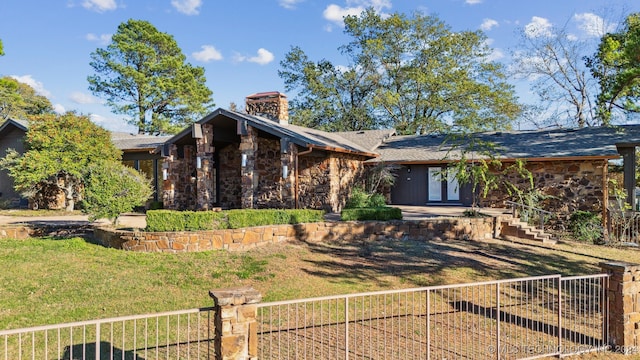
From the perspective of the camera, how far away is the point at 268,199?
1736 centimetres

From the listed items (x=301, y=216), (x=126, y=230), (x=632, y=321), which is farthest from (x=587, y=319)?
(x=126, y=230)

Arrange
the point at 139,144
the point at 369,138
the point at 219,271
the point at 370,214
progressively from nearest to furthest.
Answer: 1. the point at 219,271
2. the point at 370,214
3. the point at 139,144
4. the point at 369,138

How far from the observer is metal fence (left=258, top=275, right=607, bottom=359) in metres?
6.15

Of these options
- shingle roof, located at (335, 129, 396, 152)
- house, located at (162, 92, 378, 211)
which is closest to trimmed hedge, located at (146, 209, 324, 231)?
house, located at (162, 92, 378, 211)

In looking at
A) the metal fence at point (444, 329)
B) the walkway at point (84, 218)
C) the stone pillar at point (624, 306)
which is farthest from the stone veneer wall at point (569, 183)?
the stone pillar at point (624, 306)

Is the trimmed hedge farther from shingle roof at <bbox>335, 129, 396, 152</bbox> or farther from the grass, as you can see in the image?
shingle roof at <bbox>335, 129, 396, 152</bbox>

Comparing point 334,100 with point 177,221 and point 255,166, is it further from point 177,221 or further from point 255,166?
point 177,221

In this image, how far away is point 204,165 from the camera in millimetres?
17031

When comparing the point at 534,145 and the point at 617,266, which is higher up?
the point at 534,145

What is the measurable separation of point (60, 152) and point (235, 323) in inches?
663

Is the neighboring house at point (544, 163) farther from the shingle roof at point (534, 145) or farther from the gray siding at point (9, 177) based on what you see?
the gray siding at point (9, 177)

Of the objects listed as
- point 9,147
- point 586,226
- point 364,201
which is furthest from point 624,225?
point 9,147

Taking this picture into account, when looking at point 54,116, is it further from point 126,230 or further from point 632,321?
point 632,321

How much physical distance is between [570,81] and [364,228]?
75.2ft
